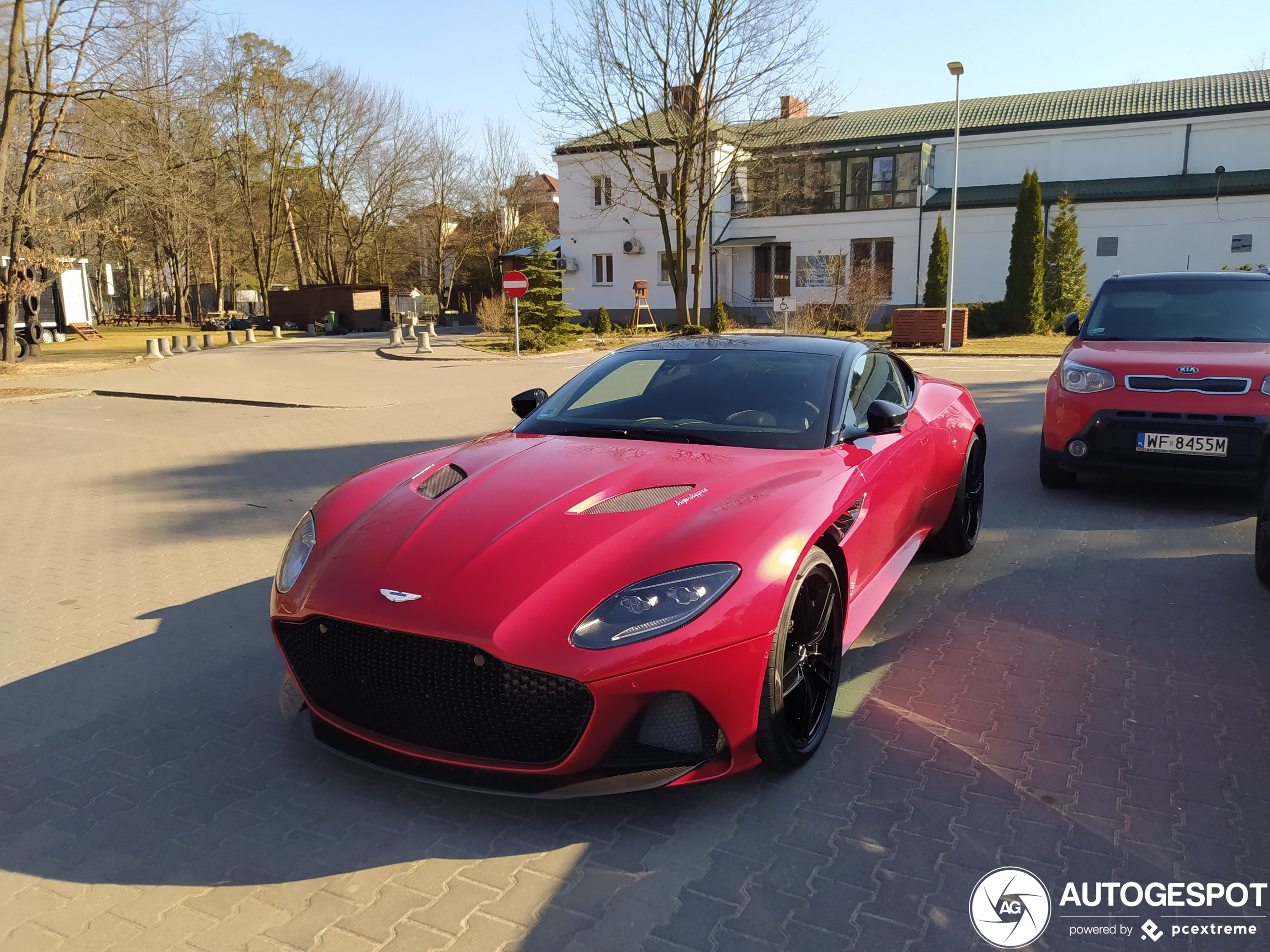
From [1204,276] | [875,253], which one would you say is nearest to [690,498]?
[1204,276]

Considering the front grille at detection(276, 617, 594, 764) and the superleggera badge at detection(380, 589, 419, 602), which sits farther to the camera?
the superleggera badge at detection(380, 589, 419, 602)

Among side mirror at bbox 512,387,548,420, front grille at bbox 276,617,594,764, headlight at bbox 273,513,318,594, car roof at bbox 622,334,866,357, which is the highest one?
car roof at bbox 622,334,866,357

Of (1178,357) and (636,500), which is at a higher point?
(1178,357)

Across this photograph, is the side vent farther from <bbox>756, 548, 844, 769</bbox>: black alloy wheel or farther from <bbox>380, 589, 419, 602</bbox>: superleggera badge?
<bbox>756, 548, 844, 769</bbox>: black alloy wheel

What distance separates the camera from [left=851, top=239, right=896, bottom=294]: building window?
1407 inches

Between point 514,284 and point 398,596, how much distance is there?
21.6m

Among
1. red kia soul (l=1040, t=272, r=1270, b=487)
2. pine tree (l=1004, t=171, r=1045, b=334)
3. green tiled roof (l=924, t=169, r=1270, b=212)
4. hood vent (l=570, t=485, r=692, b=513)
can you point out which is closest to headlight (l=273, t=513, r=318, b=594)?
hood vent (l=570, t=485, r=692, b=513)

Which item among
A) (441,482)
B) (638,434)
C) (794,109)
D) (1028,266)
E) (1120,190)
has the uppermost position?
(794,109)

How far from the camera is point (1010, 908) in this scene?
2.49 meters

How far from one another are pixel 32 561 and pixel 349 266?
46217 mm

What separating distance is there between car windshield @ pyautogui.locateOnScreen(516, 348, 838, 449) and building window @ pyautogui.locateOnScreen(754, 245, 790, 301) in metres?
34.8

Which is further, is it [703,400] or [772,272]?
Answer: [772,272]

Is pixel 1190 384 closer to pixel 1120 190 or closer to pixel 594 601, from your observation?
pixel 594 601

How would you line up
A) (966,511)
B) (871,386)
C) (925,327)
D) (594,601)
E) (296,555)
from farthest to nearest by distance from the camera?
1. (925,327)
2. (966,511)
3. (871,386)
4. (296,555)
5. (594,601)
